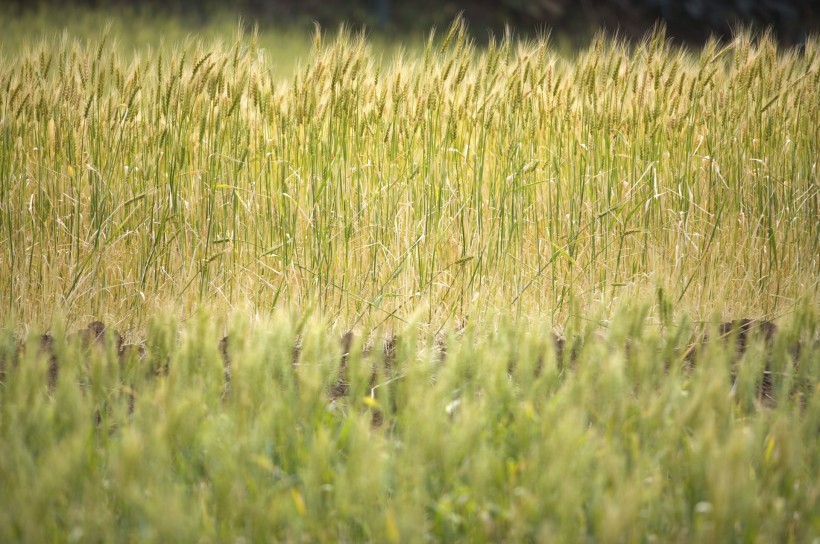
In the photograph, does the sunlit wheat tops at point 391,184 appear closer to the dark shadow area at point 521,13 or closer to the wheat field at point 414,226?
the wheat field at point 414,226

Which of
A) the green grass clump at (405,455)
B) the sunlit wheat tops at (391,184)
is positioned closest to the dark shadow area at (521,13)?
the sunlit wheat tops at (391,184)

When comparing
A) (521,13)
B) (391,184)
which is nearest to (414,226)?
(391,184)

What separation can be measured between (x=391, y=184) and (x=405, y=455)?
52.7 inches

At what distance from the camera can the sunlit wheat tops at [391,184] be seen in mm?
2619

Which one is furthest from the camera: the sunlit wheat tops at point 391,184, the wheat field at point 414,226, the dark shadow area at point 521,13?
the dark shadow area at point 521,13

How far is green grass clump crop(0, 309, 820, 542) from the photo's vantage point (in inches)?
55.8

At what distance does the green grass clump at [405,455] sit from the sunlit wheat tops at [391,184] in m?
0.72

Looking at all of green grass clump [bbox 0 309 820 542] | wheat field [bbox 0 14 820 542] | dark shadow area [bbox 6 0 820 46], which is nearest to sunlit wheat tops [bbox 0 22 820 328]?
wheat field [bbox 0 14 820 542]

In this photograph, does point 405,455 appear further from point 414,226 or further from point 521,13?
point 521,13

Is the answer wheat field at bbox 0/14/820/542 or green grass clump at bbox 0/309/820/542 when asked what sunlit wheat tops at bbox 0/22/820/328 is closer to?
wheat field at bbox 0/14/820/542

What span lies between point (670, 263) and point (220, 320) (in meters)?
1.54

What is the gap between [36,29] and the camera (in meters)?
9.41

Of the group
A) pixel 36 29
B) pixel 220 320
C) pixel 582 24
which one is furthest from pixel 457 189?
pixel 582 24

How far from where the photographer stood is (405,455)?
155cm
